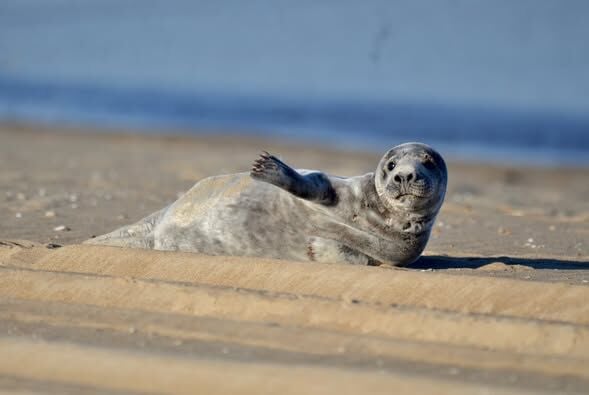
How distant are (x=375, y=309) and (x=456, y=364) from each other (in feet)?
2.31

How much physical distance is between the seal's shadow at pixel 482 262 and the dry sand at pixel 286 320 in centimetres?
2

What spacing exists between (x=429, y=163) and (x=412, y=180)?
9.6 inches

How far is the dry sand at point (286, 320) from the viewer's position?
4113mm

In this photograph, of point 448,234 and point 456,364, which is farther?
A: point 448,234

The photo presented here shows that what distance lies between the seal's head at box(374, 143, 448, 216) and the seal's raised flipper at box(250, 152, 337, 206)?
30 centimetres

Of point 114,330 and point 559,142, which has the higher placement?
point 559,142

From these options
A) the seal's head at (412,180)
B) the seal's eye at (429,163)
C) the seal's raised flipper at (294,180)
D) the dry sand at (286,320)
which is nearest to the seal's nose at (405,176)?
the seal's head at (412,180)

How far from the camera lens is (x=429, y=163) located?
258 inches

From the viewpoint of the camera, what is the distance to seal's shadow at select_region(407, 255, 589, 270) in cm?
686

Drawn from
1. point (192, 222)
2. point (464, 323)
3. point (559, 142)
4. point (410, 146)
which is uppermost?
point (559, 142)

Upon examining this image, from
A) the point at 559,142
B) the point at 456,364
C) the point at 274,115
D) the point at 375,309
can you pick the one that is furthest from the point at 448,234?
the point at 274,115

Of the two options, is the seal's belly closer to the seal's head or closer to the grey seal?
the grey seal

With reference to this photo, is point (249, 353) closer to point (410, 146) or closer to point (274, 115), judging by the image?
point (410, 146)

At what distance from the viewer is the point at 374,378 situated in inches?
161
